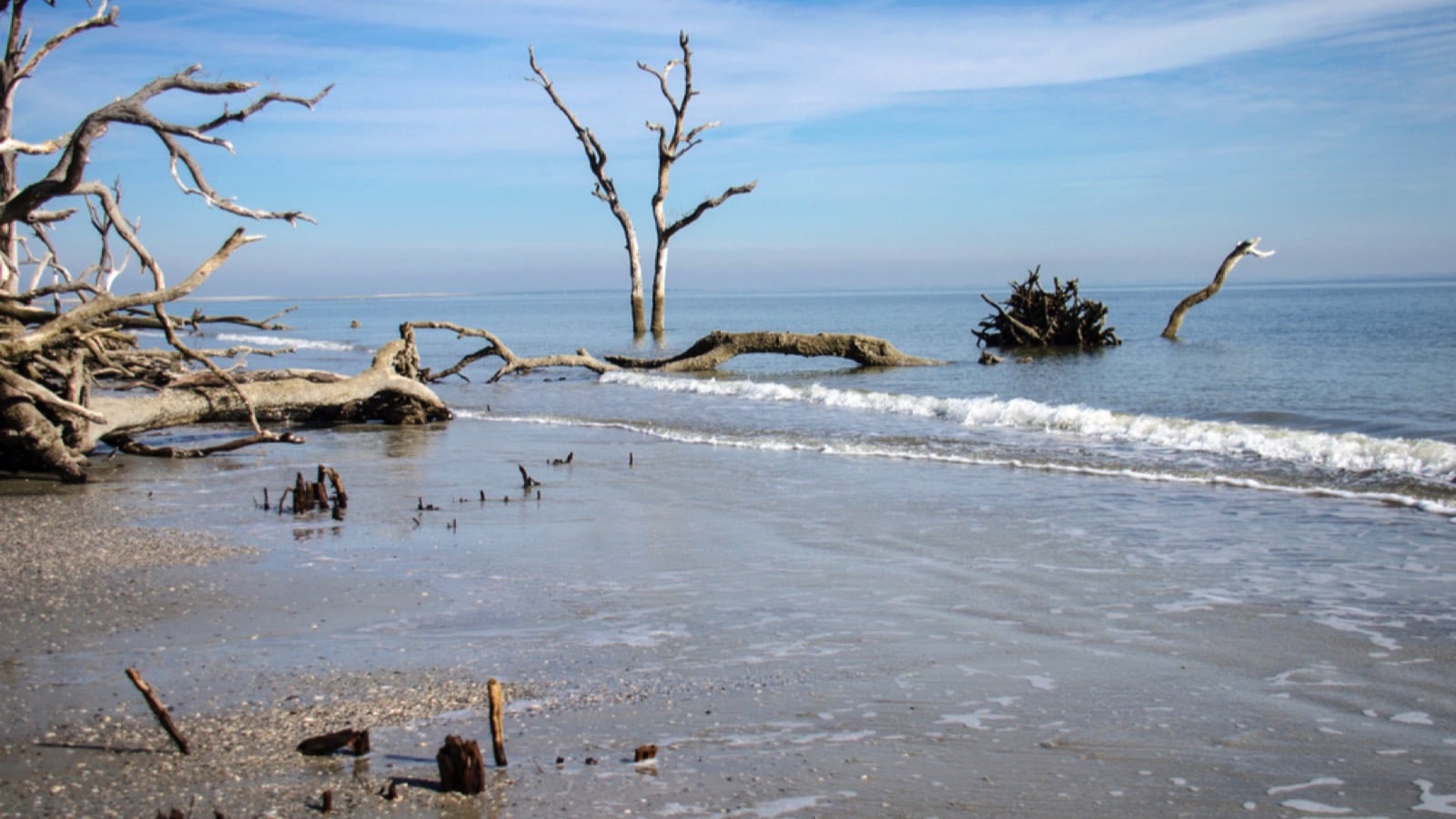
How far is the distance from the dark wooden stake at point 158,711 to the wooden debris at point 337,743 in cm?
37

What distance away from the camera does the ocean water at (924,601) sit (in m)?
3.65

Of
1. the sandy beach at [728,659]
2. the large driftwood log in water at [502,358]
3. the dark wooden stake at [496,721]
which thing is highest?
the large driftwood log in water at [502,358]

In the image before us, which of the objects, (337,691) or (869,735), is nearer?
(869,735)

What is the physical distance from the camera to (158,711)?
11.3 ft

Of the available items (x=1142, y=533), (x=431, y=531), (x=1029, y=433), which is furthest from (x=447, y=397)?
(x=1142, y=533)

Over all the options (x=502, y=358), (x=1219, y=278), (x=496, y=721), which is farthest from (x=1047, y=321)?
(x=496, y=721)

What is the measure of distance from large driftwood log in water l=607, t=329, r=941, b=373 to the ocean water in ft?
32.6

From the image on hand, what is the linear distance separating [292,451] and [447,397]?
7.86m

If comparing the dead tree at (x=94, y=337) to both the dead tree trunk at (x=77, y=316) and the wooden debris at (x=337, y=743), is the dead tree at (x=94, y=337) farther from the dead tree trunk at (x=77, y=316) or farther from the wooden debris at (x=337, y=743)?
the wooden debris at (x=337, y=743)

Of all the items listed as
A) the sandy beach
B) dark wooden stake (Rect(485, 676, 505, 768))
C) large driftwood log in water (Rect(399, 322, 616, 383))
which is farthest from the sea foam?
dark wooden stake (Rect(485, 676, 505, 768))

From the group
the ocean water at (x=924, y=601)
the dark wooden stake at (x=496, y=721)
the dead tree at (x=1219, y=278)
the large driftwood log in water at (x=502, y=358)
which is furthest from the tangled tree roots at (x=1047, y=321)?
the dark wooden stake at (x=496, y=721)

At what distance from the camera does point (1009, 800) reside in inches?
133

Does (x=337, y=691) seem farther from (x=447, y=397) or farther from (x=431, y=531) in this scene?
(x=447, y=397)

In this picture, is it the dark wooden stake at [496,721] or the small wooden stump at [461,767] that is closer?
the small wooden stump at [461,767]
